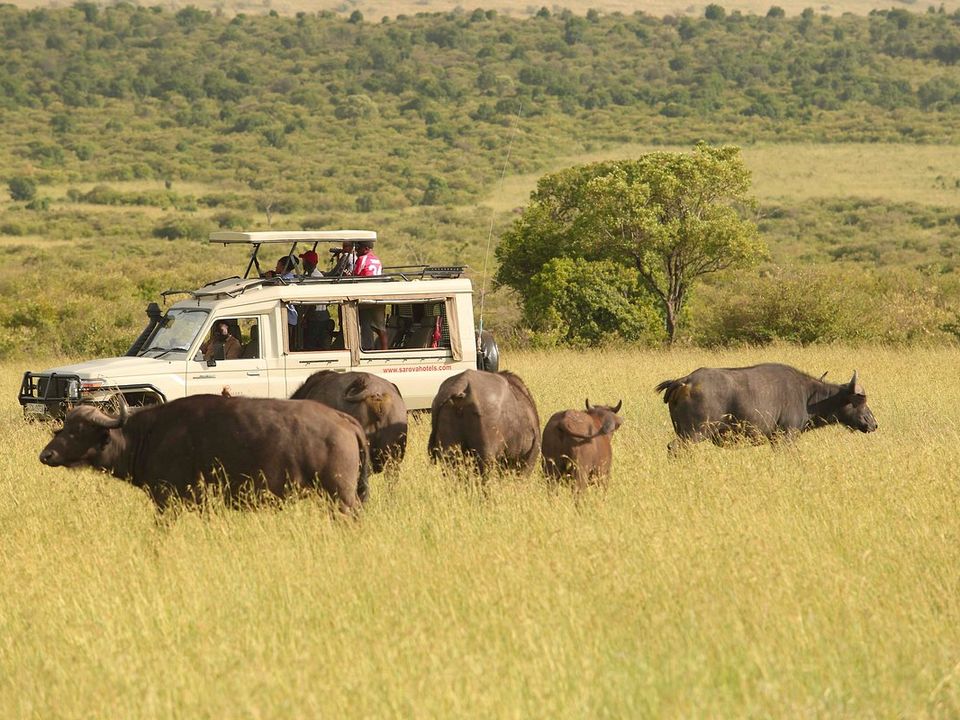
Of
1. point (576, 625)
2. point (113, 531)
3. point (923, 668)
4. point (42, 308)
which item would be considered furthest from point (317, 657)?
point (42, 308)

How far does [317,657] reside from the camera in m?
6.37

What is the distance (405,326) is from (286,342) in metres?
1.47

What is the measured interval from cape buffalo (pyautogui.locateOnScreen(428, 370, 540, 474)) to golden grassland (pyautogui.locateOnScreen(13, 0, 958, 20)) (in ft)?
530

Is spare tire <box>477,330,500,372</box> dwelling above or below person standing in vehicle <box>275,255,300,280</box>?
below

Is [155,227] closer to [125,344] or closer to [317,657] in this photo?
[125,344]

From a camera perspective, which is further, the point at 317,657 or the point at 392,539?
the point at 392,539

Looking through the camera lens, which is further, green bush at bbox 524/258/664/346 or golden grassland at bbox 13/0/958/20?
golden grassland at bbox 13/0/958/20

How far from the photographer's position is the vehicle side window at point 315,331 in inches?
570

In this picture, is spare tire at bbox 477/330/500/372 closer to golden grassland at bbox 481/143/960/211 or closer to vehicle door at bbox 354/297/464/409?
vehicle door at bbox 354/297/464/409

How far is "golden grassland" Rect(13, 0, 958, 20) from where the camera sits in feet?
561

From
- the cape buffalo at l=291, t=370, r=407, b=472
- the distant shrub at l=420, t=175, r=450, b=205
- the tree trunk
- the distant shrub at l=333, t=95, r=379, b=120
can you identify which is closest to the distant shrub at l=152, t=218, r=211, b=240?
the distant shrub at l=420, t=175, r=450, b=205

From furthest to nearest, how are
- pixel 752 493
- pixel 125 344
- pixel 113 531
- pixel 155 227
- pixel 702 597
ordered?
1. pixel 155 227
2. pixel 125 344
3. pixel 752 493
4. pixel 113 531
5. pixel 702 597

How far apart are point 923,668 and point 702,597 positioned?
1440 millimetres

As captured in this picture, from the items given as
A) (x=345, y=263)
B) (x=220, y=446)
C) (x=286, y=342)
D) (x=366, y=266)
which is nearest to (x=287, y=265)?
(x=345, y=263)
